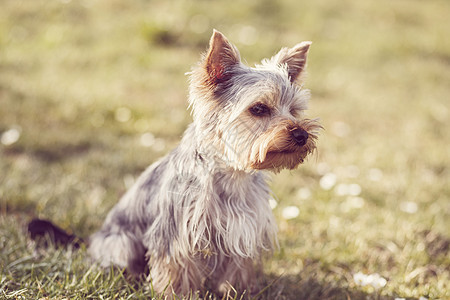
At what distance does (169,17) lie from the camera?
392 inches

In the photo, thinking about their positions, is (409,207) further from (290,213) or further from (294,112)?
(294,112)

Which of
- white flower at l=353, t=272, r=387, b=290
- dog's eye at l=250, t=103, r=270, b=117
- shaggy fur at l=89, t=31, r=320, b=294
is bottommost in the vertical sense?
white flower at l=353, t=272, r=387, b=290

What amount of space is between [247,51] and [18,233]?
6.83m

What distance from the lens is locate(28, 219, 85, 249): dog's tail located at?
12.9ft

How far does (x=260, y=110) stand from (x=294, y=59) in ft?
1.95

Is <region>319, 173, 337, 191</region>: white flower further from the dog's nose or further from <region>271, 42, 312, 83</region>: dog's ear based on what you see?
the dog's nose

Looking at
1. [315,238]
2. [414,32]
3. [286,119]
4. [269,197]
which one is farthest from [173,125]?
[414,32]

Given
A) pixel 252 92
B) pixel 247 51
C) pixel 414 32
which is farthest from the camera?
pixel 414 32

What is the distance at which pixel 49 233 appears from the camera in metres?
3.98

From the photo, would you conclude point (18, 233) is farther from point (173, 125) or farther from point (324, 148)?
point (324, 148)

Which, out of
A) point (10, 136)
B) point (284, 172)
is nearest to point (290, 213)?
point (284, 172)

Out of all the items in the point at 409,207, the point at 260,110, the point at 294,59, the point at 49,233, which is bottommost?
the point at 409,207

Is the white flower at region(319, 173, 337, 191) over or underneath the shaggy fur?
underneath

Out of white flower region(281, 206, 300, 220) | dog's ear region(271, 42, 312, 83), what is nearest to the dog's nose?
dog's ear region(271, 42, 312, 83)
